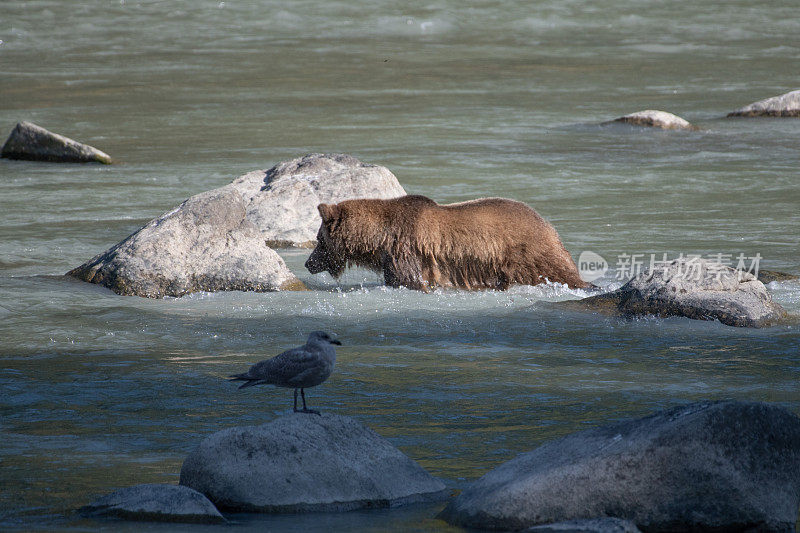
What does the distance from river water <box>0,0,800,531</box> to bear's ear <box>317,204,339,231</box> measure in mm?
600

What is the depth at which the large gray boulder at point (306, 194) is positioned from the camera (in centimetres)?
1445

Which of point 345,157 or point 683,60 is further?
point 683,60

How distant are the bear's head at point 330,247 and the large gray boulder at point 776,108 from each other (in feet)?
48.0

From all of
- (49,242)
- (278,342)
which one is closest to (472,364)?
(278,342)

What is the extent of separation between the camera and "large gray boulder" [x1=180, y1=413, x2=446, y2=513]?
5875 millimetres

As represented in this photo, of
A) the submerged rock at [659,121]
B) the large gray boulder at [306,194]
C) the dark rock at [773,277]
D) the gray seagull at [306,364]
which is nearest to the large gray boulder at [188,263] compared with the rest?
the large gray boulder at [306,194]

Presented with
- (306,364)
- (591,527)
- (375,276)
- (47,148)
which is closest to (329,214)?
(375,276)

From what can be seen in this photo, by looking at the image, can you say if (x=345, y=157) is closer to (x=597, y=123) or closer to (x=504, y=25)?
(x=597, y=123)

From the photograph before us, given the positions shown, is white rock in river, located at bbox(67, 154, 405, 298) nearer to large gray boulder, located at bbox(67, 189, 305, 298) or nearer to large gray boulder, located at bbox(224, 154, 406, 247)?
large gray boulder, located at bbox(67, 189, 305, 298)

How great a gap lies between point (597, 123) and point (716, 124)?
2164 mm

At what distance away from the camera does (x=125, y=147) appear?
878 inches

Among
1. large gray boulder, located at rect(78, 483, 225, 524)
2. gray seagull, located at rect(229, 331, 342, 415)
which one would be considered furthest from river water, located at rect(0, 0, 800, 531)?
gray seagull, located at rect(229, 331, 342, 415)

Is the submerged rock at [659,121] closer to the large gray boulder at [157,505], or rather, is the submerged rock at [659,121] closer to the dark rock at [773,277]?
the dark rock at [773,277]

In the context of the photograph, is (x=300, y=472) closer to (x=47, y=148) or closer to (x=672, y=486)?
(x=672, y=486)
